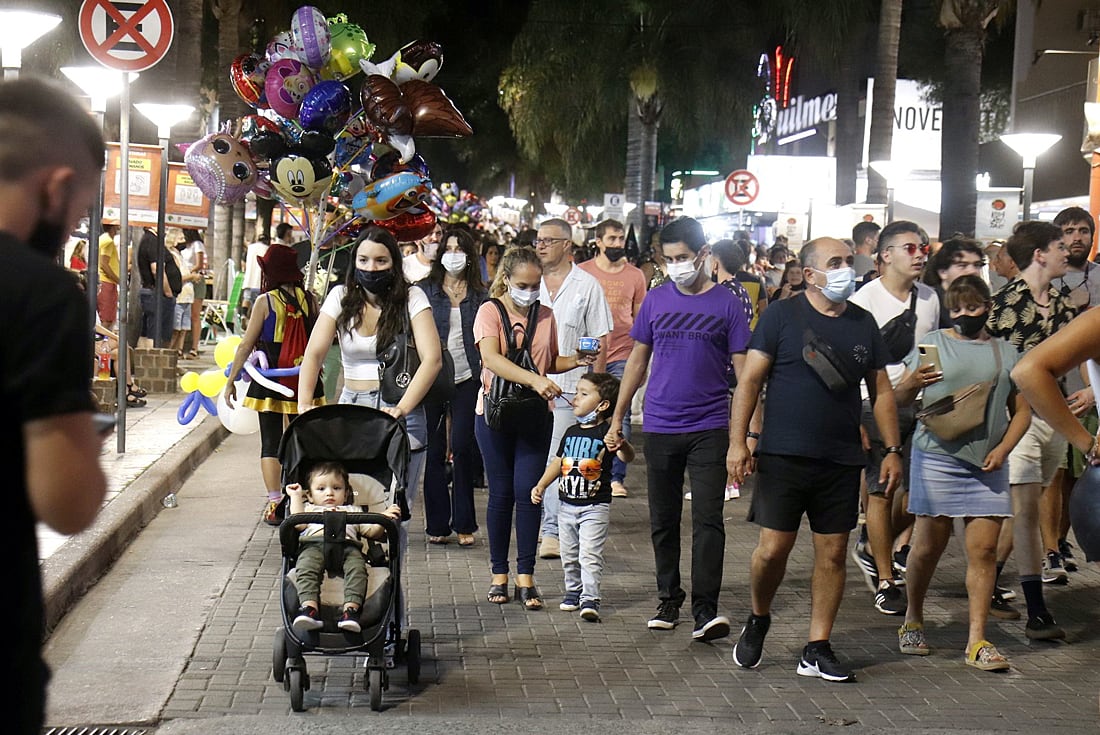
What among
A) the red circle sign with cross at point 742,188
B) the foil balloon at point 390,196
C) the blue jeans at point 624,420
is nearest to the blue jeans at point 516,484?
the blue jeans at point 624,420

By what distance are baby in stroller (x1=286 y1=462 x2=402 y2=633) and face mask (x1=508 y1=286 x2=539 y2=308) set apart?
6.90 ft

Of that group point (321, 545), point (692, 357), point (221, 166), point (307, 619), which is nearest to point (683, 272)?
point (692, 357)

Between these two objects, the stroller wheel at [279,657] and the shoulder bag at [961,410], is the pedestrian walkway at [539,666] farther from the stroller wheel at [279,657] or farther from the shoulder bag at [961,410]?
the shoulder bag at [961,410]

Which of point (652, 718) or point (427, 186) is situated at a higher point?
point (427, 186)

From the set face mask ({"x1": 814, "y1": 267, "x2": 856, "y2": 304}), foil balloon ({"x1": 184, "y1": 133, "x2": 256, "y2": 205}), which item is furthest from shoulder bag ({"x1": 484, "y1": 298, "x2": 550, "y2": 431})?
foil balloon ({"x1": 184, "y1": 133, "x2": 256, "y2": 205})

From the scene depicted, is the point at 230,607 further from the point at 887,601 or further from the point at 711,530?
the point at 887,601

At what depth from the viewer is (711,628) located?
7535 millimetres

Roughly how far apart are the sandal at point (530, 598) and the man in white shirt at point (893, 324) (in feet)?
6.11

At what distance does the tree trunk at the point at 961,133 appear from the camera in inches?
952

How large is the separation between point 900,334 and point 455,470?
2.99 metres

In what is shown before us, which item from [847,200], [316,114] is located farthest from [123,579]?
[847,200]

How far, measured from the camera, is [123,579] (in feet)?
28.2

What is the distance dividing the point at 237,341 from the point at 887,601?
549 centimetres

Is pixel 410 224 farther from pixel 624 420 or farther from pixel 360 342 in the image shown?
pixel 360 342
